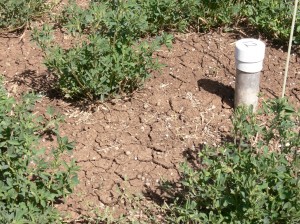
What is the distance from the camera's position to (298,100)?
4250 millimetres

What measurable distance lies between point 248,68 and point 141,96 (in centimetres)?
87

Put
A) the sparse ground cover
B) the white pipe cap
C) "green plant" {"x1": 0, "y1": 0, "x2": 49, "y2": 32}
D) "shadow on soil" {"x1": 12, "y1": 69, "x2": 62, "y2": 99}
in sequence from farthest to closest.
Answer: "green plant" {"x1": 0, "y1": 0, "x2": 49, "y2": 32}, "shadow on soil" {"x1": 12, "y1": 69, "x2": 62, "y2": 99}, the white pipe cap, the sparse ground cover

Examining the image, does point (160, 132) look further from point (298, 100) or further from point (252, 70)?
point (298, 100)

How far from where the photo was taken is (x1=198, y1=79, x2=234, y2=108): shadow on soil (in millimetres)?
4276

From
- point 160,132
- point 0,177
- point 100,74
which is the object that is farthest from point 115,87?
point 0,177

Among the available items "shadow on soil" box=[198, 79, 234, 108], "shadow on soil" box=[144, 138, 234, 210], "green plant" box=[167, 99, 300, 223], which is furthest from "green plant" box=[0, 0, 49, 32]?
"green plant" box=[167, 99, 300, 223]

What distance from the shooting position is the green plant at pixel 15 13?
4.98 m

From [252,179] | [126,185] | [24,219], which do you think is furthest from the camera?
[126,185]

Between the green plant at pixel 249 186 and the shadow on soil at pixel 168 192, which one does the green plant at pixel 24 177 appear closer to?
the shadow on soil at pixel 168 192

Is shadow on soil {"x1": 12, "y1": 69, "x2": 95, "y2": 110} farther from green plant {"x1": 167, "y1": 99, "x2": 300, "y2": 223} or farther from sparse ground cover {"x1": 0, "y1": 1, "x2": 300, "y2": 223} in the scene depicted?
green plant {"x1": 167, "y1": 99, "x2": 300, "y2": 223}

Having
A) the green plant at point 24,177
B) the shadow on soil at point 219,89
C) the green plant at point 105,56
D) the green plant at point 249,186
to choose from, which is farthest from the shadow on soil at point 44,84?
the green plant at point 249,186

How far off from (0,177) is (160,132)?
1220 mm

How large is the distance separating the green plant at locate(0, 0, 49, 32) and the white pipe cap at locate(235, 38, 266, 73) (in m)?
2.12

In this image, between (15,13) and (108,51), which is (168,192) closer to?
(108,51)
